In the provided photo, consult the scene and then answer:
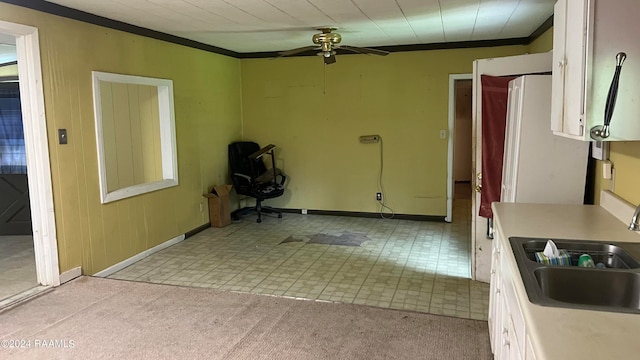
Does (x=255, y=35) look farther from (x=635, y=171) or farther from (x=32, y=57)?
(x=635, y=171)

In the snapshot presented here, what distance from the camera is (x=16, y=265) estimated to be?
4.13 metres

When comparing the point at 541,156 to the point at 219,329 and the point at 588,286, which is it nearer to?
the point at 588,286

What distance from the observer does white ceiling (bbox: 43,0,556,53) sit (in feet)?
11.4

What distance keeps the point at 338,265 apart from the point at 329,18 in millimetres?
2212

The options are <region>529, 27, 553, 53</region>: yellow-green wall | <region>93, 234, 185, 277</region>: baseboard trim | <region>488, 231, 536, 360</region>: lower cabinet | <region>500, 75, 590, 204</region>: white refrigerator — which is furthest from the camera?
<region>529, 27, 553, 53</region>: yellow-green wall

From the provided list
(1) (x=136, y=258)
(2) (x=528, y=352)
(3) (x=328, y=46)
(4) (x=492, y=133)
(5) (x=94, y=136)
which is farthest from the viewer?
(3) (x=328, y=46)

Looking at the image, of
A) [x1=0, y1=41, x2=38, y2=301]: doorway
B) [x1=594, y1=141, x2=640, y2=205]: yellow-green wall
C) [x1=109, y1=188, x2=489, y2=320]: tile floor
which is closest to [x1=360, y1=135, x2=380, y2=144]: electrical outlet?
[x1=109, y1=188, x2=489, y2=320]: tile floor

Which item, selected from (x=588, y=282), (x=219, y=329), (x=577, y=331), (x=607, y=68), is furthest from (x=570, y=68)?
(x=219, y=329)

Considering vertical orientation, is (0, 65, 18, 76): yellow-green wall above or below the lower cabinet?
above

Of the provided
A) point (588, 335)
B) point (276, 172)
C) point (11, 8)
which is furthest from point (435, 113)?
point (588, 335)

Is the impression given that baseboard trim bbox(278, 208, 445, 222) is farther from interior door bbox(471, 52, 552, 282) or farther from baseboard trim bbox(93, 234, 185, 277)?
interior door bbox(471, 52, 552, 282)

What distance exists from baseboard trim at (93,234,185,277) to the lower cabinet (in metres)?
3.17

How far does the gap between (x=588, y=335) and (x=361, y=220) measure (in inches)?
193

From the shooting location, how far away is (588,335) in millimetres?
1160
